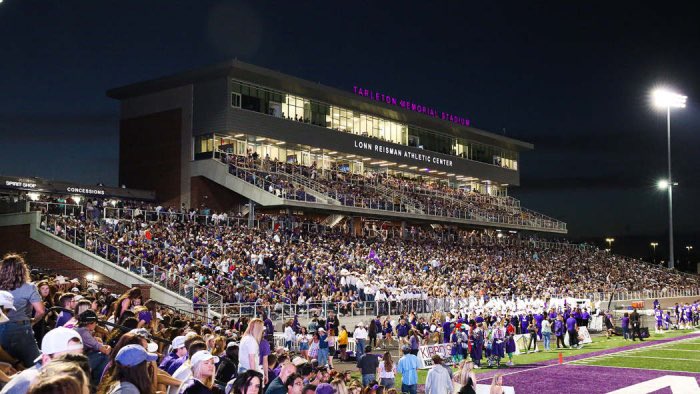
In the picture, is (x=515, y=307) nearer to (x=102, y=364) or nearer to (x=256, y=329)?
(x=256, y=329)

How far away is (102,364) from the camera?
654cm

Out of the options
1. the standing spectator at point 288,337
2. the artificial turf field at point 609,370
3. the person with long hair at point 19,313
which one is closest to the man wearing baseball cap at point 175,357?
the person with long hair at point 19,313

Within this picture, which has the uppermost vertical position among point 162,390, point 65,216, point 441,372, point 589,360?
point 65,216

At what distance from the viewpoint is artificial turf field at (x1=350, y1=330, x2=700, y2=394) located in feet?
65.7

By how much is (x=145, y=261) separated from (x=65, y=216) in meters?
5.25

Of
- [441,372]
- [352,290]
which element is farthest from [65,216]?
[441,372]

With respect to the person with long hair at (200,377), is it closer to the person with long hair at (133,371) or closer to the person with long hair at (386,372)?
the person with long hair at (133,371)

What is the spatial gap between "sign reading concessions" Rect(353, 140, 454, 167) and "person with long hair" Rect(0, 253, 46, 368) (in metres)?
48.9

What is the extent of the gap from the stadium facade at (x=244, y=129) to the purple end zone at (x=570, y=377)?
2271 cm

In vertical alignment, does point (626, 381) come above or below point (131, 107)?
below

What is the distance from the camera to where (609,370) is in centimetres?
2333

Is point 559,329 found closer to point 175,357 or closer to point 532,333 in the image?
point 532,333

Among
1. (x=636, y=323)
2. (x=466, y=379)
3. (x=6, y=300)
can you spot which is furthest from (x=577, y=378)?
(x=6, y=300)

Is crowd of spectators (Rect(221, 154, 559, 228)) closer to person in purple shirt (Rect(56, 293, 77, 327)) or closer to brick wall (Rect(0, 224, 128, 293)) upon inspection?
brick wall (Rect(0, 224, 128, 293))
